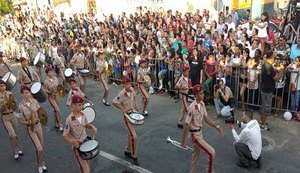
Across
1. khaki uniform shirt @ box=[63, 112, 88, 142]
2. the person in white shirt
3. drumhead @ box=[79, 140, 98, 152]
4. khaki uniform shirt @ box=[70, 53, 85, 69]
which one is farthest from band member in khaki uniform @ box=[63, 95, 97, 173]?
khaki uniform shirt @ box=[70, 53, 85, 69]

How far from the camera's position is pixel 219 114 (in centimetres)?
1012

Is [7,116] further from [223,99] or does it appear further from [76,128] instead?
[223,99]

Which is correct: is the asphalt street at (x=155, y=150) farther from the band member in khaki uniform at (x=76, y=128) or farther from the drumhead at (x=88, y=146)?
the drumhead at (x=88, y=146)

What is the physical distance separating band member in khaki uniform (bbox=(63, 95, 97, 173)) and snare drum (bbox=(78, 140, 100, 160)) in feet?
0.51

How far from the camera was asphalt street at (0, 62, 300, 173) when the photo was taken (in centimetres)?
755

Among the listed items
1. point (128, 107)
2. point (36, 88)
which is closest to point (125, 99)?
point (128, 107)

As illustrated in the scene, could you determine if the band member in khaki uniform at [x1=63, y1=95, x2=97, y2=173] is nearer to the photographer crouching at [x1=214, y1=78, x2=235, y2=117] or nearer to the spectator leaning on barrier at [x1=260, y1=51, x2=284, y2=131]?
the photographer crouching at [x1=214, y1=78, x2=235, y2=117]

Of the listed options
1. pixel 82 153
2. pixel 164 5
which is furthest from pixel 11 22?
pixel 82 153

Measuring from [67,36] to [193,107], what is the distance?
12.5 m

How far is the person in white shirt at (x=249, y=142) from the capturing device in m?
Result: 7.09

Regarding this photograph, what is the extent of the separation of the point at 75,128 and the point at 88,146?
47 centimetres

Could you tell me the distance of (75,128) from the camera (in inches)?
254

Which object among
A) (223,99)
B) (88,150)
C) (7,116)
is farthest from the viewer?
(223,99)

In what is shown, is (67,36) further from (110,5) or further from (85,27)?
(110,5)
